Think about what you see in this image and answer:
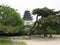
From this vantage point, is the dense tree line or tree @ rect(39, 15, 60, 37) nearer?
tree @ rect(39, 15, 60, 37)

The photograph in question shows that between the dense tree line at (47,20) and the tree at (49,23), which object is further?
the dense tree line at (47,20)

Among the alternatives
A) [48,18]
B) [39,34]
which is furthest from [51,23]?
[39,34]

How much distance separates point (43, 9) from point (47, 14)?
0.82m

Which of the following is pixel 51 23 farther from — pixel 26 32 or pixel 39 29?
pixel 26 32

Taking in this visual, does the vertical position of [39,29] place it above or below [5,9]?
below

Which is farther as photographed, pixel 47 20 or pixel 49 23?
pixel 49 23

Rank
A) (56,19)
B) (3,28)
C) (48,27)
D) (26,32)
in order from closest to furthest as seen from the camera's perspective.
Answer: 1. (3,28)
2. (56,19)
3. (48,27)
4. (26,32)

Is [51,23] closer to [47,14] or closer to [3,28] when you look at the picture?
[47,14]

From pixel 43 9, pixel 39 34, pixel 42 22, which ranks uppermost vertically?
pixel 43 9

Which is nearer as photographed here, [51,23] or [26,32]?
[51,23]

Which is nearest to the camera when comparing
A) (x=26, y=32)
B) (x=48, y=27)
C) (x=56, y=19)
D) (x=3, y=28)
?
(x=3, y=28)

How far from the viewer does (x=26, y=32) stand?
98.4 ft

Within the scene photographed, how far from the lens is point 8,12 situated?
25969mm

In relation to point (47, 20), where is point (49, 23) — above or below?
below
